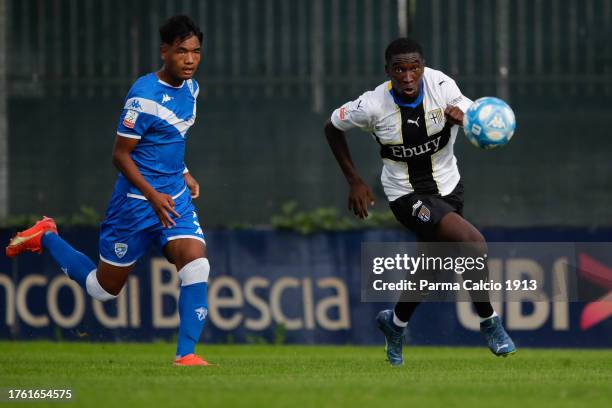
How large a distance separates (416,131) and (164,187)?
1.79 meters

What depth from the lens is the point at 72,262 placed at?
9070 mm

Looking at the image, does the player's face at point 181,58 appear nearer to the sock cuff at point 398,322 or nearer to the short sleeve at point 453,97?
the short sleeve at point 453,97

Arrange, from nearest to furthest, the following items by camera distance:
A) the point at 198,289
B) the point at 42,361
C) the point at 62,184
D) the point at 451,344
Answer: the point at 198,289
the point at 42,361
the point at 451,344
the point at 62,184

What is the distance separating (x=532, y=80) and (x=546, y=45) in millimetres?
377

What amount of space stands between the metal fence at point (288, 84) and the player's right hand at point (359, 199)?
402 centimetres

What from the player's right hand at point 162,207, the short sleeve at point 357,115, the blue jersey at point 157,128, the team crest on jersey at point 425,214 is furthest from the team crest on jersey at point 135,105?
the team crest on jersey at point 425,214

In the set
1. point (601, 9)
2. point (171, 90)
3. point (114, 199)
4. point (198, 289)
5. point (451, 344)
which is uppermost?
point (601, 9)

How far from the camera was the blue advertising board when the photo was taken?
12.3 m

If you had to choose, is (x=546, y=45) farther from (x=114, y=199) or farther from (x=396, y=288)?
(x=114, y=199)

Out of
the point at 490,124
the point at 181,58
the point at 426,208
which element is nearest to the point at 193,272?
the point at 181,58

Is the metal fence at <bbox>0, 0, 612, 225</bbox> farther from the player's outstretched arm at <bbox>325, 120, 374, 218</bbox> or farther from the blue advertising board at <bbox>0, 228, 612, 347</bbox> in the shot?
the player's outstretched arm at <bbox>325, 120, 374, 218</bbox>

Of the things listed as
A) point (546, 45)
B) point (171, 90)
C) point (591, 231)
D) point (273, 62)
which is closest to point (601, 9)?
point (546, 45)

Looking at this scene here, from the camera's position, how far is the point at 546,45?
12.7m

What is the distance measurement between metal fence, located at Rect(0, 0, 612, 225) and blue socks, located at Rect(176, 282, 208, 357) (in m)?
4.81
